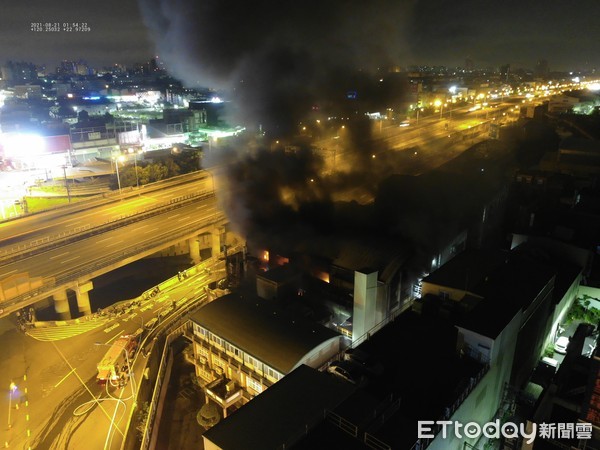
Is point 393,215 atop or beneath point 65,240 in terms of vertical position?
atop

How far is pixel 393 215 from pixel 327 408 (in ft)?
39.0

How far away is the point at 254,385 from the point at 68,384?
6775mm

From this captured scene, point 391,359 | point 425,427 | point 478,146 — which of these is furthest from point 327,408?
point 478,146

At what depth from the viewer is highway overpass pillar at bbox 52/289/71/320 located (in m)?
19.6

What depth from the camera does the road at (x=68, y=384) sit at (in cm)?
1205

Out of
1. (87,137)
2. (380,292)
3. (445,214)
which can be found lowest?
(380,292)

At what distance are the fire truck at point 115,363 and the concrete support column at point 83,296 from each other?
4.89 m

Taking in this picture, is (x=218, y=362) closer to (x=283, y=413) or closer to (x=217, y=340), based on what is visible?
(x=217, y=340)

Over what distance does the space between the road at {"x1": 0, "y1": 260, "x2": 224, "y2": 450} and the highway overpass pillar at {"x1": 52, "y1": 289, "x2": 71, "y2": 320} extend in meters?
2.16

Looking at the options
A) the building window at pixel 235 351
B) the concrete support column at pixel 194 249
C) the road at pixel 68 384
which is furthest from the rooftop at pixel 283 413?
the concrete support column at pixel 194 249

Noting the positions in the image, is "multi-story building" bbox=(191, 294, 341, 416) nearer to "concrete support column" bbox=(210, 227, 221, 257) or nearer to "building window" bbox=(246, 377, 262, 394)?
"building window" bbox=(246, 377, 262, 394)

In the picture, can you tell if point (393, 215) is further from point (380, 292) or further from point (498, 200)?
point (498, 200)

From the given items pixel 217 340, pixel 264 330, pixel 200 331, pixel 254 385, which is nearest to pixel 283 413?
pixel 254 385

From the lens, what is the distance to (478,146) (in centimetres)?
3481
